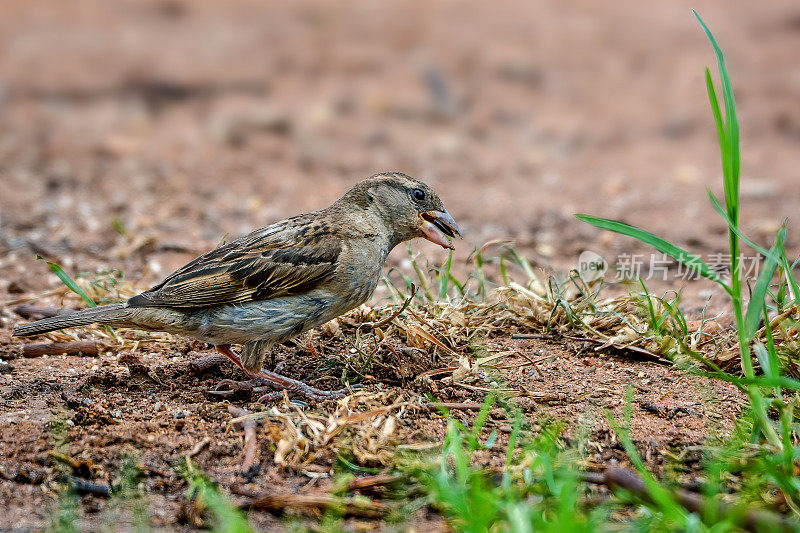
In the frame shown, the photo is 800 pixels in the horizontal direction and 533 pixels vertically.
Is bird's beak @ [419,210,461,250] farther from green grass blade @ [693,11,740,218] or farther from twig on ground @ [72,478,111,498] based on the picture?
twig on ground @ [72,478,111,498]

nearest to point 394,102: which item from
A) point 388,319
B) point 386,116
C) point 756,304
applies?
point 386,116

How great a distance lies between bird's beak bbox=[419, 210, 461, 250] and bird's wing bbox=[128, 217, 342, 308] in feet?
1.57

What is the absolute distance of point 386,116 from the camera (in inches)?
373

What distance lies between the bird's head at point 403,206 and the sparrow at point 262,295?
16 cm

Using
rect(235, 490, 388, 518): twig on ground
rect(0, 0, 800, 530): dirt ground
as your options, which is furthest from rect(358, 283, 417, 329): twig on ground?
rect(0, 0, 800, 530): dirt ground

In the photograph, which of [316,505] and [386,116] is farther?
[386,116]

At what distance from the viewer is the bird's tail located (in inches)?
153

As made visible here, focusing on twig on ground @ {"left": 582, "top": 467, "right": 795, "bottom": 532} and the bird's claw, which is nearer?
twig on ground @ {"left": 582, "top": 467, "right": 795, "bottom": 532}

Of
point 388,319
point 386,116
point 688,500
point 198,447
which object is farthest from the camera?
point 386,116

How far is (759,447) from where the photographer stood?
3180mm

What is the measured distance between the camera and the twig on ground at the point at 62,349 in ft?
14.5

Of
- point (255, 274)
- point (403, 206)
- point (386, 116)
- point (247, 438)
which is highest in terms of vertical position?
point (403, 206)

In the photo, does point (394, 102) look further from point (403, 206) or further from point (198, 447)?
point (198, 447)

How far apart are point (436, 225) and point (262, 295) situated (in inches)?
37.9
